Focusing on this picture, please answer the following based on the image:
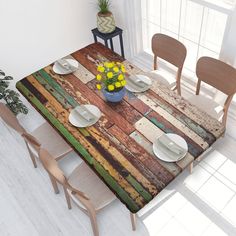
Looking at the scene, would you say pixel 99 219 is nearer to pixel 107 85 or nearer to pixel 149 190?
pixel 149 190

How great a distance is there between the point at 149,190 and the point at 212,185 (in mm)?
→ 1013

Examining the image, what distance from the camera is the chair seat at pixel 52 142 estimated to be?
2475 mm

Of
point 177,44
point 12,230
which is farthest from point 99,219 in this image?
point 177,44

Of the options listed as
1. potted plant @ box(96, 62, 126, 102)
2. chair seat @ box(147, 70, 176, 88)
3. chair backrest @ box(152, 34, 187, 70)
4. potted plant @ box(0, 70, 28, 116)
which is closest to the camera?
potted plant @ box(96, 62, 126, 102)

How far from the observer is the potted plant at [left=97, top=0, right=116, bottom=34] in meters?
3.31

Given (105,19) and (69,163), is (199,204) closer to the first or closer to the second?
(69,163)

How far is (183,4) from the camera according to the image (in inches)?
114

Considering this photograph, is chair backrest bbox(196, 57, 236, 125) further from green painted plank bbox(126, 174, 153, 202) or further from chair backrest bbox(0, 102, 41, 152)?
chair backrest bbox(0, 102, 41, 152)

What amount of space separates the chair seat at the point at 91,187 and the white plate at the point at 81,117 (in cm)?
35

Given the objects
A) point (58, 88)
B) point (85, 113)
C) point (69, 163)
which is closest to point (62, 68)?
point (58, 88)

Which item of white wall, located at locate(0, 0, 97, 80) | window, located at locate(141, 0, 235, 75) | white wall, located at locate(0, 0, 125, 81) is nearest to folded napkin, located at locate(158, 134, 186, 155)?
window, located at locate(141, 0, 235, 75)

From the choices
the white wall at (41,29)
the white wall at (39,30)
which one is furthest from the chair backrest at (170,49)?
the white wall at (39,30)

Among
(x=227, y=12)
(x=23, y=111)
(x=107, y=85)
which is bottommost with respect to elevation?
(x=23, y=111)

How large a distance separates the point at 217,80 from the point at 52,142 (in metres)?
1.55
